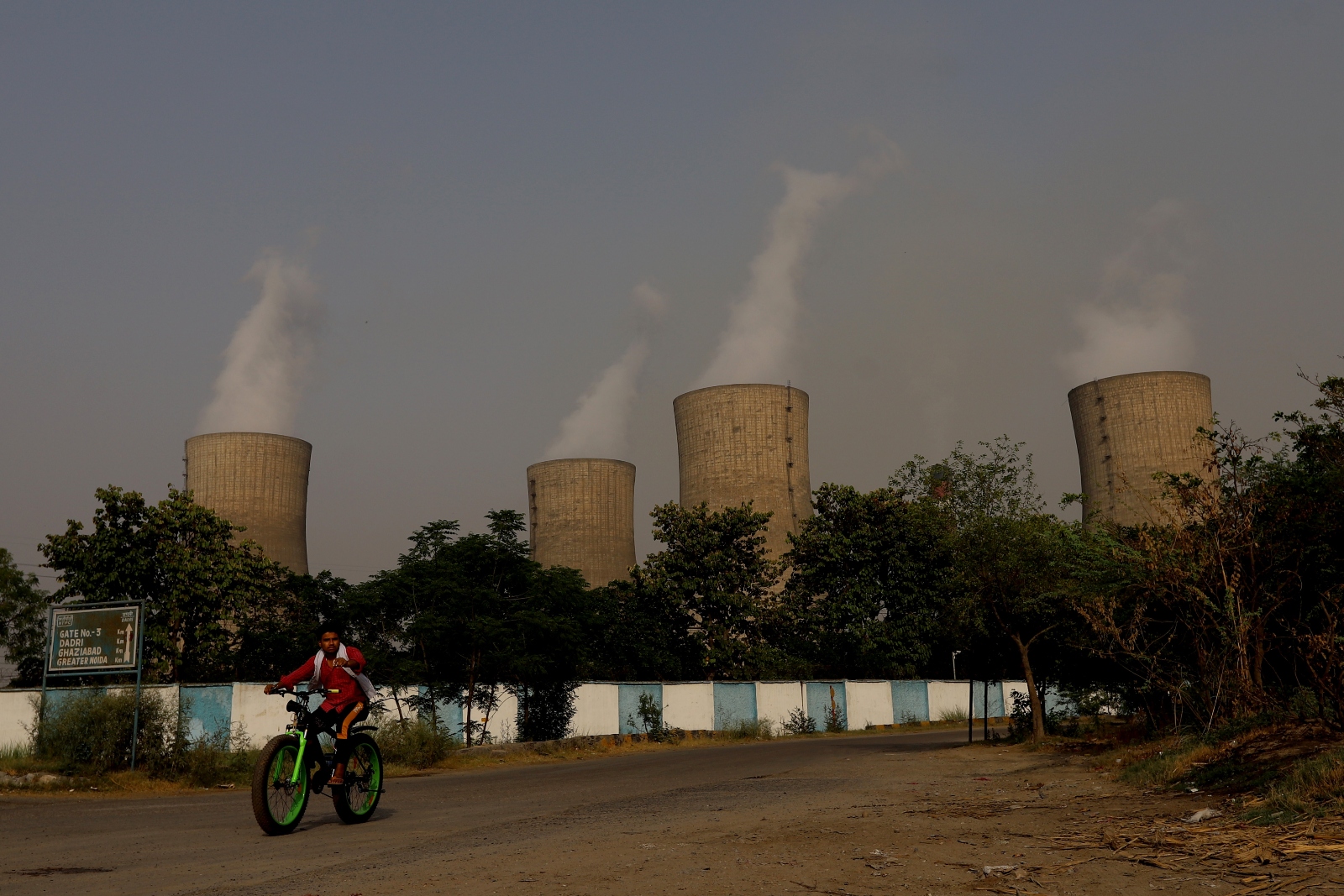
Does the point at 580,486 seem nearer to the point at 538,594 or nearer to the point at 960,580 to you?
the point at 538,594

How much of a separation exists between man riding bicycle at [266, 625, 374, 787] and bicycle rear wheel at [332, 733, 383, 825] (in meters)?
0.13

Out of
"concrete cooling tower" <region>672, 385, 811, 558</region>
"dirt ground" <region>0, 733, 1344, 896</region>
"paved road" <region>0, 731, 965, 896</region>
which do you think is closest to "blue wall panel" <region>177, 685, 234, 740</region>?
"paved road" <region>0, 731, 965, 896</region>

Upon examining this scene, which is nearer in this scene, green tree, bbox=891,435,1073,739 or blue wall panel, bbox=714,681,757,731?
green tree, bbox=891,435,1073,739

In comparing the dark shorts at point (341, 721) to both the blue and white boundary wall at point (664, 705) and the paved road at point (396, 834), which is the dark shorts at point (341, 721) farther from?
the blue and white boundary wall at point (664, 705)

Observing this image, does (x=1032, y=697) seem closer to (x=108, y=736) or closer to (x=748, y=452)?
(x=108, y=736)

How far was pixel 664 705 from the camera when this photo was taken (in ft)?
96.9

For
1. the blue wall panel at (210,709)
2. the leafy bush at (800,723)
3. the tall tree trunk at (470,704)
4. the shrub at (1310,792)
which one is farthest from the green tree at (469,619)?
the shrub at (1310,792)

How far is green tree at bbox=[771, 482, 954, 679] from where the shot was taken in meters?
39.1

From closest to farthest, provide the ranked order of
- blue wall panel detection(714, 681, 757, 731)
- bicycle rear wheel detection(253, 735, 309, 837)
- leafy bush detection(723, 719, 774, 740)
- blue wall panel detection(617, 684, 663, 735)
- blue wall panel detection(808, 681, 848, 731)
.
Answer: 1. bicycle rear wheel detection(253, 735, 309, 837)
2. blue wall panel detection(617, 684, 663, 735)
3. leafy bush detection(723, 719, 774, 740)
4. blue wall panel detection(714, 681, 757, 731)
5. blue wall panel detection(808, 681, 848, 731)

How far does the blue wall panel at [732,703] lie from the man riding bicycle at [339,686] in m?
23.6

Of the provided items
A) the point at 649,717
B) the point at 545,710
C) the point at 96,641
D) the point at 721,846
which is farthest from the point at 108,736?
the point at 649,717

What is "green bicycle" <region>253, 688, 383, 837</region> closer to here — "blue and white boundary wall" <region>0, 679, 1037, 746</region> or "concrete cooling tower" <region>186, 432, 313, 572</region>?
"blue and white boundary wall" <region>0, 679, 1037, 746</region>

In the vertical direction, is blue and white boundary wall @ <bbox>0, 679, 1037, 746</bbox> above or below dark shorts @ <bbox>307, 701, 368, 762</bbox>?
below

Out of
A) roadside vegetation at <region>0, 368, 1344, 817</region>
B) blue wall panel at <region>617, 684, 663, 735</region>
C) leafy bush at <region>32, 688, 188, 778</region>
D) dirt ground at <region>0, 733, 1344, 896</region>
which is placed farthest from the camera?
blue wall panel at <region>617, 684, 663, 735</region>
